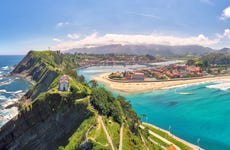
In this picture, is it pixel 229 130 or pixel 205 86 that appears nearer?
pixel 229 130

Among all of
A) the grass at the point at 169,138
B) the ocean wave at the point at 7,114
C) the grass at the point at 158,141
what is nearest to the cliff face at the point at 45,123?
the grass at the point at 158,141

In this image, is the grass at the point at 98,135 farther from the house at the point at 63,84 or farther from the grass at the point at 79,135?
the house at the point at 63,84

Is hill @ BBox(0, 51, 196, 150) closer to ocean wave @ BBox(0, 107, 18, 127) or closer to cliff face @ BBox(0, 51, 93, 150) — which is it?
cliff face @ BBox(0, 51, 93, 150)

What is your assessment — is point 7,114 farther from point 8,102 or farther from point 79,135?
point 79,135

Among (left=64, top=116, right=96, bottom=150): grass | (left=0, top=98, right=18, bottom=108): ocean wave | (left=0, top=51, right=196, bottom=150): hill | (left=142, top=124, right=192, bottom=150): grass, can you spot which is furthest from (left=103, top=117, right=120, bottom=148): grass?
(left=0, top=98, right=18, bottom=108): ocean wave

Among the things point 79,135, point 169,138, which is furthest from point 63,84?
point 169,138

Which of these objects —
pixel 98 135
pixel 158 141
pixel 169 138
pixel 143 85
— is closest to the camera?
pixel 98 135

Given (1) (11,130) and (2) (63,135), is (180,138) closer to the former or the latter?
(2) (63,135)

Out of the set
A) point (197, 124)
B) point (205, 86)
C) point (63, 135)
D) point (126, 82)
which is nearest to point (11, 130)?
point (63, 135)
